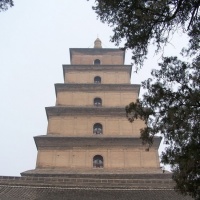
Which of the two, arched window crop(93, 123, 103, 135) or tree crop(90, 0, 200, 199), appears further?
arched window crop(93, 123, 103, 135)

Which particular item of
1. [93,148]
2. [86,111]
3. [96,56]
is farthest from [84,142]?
[96,56]

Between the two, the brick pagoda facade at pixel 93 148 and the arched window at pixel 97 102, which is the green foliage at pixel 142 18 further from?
the arched window at pixel 97 102

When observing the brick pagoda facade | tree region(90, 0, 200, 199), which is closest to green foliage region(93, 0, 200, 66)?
tree region(90, 0, 200, 199)

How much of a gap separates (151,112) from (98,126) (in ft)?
42.4

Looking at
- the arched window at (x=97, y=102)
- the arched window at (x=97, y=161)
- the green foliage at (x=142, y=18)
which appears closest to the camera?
the green foliage at (x=142, y=18)

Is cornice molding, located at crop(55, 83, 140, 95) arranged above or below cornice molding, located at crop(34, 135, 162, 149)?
above

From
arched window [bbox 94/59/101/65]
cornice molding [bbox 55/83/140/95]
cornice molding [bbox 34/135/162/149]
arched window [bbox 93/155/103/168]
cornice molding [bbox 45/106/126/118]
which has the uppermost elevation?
arched window [bbox 94/59/101/65]

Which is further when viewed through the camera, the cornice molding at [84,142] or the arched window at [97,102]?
the arched window at [97,102]

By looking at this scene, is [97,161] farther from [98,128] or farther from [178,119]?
[178,119]

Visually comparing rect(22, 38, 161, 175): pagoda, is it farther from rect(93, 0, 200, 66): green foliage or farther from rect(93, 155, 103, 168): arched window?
rect(93, 0, 200, 66): green foliage

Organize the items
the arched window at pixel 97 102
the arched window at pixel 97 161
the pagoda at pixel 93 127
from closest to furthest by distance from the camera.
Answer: the pagoda at pixel 93 127
the arched window at pixel 97 161
the arched window at pixel 97 102

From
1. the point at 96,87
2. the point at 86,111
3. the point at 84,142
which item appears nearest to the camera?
the point at 84,142

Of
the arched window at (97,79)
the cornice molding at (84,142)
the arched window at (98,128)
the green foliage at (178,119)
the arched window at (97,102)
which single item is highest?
the arched window at (97,79)

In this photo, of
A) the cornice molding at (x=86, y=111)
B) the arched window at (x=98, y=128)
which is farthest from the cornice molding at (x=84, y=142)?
the cornice molding at (x=86, y=111)
